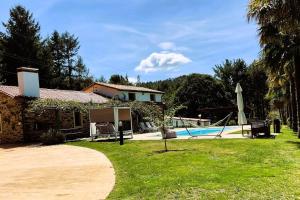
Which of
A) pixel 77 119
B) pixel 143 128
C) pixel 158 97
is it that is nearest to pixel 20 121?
pixel 77 119

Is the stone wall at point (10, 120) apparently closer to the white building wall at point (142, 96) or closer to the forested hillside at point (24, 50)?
the white building wall at point (142, 96)

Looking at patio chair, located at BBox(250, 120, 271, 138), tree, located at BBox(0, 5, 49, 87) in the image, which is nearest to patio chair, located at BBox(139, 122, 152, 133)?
patio chair, located at BBox(250, 120, 271, 138)

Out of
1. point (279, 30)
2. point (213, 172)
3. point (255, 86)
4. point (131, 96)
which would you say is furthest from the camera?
point (255, 86)

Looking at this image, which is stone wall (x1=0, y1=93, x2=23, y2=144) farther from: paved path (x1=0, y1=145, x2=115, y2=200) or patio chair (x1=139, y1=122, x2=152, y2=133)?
patio chair (x1=139, y1=122, x2=152, y2=133)

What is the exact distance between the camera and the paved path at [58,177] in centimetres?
906

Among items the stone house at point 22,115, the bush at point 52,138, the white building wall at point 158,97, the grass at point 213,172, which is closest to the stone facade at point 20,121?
the stone house at point 22,115

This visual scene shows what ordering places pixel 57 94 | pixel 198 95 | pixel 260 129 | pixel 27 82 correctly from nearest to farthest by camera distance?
pixel 260 129, pixel 27 82, pixel 57 94, pixel 198 95

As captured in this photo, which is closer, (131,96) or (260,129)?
(260,129)

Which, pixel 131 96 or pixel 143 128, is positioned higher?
pixel 131 96

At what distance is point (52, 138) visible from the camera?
23.7 meters

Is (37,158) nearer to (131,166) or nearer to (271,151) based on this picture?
(131,166)

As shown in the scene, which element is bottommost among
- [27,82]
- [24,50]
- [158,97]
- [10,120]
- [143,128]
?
[143,128]

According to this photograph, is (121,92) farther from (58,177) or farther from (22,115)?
(58,177)

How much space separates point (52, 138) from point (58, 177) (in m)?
12.8
